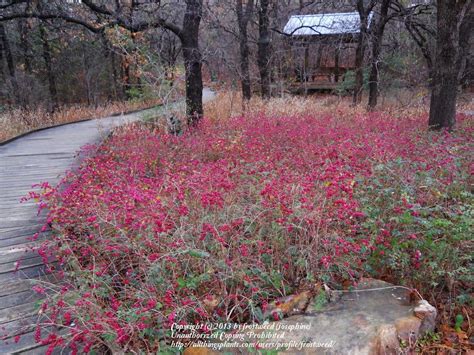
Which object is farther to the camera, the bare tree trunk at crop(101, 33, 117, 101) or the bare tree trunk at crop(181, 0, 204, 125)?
the bare tree trunk at crop(101, 33, 117, 101)

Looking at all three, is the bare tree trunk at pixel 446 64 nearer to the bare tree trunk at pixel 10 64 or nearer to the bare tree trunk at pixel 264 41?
the bare tree trunk at pixel 264 41

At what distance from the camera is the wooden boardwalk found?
2.49 meters

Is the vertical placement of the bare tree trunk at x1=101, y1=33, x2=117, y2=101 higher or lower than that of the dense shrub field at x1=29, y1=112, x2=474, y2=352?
higher

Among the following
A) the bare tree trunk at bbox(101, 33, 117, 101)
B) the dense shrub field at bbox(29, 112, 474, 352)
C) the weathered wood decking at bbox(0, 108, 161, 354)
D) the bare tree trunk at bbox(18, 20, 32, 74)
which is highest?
the bare tree trunk at bbox(18, 20, 32, 74)

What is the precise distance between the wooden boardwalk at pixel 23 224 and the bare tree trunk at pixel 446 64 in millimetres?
7184

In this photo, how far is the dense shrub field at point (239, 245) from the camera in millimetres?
2301

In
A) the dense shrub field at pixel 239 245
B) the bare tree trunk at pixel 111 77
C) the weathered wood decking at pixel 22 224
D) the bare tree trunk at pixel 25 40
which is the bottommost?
the weathered wood decking at pixel 22 224

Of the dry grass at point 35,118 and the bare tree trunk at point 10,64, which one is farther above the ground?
the bare tree trunk at point 10,64

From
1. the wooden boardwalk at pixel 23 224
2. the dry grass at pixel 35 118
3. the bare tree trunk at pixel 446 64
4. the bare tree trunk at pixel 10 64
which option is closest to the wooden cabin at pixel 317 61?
the dry grass at pixel 35 118

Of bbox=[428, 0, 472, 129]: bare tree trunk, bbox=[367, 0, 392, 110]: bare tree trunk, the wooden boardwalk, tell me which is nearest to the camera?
the wooden boardwalk

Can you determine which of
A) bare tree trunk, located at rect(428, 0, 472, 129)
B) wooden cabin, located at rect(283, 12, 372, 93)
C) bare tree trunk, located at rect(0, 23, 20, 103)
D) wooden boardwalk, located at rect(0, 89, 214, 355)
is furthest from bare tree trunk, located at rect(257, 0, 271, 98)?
bare tree trunk, located at rect(0, 23, 20, 103)

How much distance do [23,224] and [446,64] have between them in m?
7.94

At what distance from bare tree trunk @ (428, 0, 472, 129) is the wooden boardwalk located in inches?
283

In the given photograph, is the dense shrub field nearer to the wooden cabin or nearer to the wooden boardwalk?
the wooden boardwalk
